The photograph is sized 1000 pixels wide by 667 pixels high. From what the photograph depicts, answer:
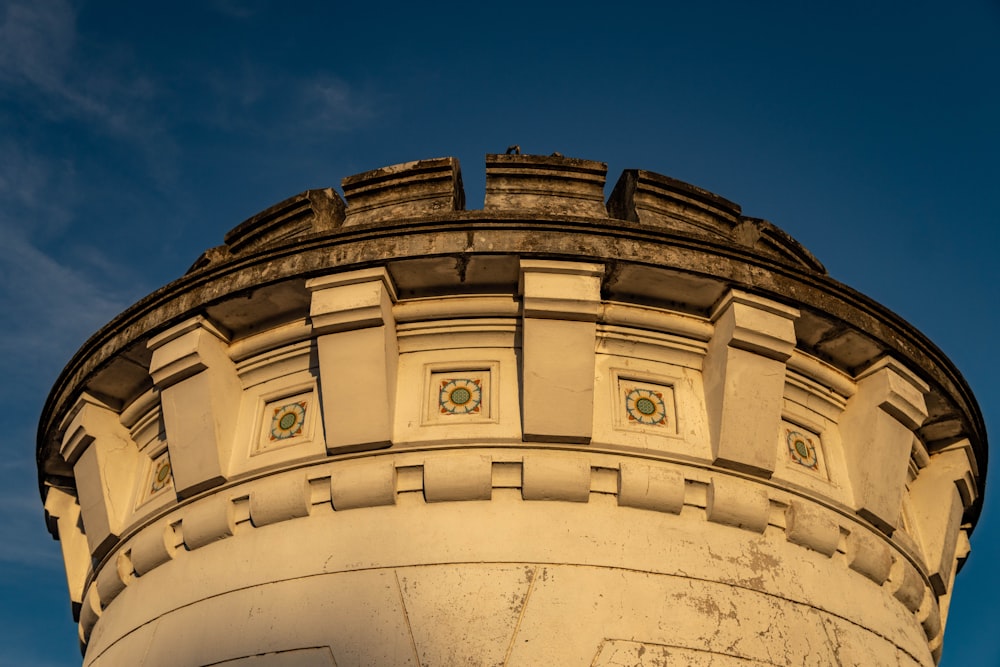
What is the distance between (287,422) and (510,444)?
1735 millimetres

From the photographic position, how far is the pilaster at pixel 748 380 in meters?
7.00

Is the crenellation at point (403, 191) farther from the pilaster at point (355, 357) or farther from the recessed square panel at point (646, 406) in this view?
the recessed square panel at point (646, 406)

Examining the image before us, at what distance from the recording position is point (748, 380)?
7.14 metres

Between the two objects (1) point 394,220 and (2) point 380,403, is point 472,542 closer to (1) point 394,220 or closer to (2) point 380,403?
(2) point 380,403

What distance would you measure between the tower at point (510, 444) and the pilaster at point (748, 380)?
2 centimetres

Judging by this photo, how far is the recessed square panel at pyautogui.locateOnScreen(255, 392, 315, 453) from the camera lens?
730cm

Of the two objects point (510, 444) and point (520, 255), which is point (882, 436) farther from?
point (520, 255)

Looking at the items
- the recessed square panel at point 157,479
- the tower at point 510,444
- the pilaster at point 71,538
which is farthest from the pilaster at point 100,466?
the pilaster at point 71,538

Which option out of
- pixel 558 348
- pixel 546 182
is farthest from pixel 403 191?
pixel 558 348

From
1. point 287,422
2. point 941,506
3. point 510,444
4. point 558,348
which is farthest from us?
point 941,506

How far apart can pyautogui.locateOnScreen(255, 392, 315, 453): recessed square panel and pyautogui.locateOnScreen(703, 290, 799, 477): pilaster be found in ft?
9.54

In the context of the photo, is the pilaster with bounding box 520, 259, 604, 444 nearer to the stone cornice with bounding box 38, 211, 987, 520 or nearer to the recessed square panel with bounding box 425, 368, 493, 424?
the stone cornice with bounding box 38, 211, 987, 520

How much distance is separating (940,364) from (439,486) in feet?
14.0

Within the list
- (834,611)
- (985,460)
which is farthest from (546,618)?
(985,460)
